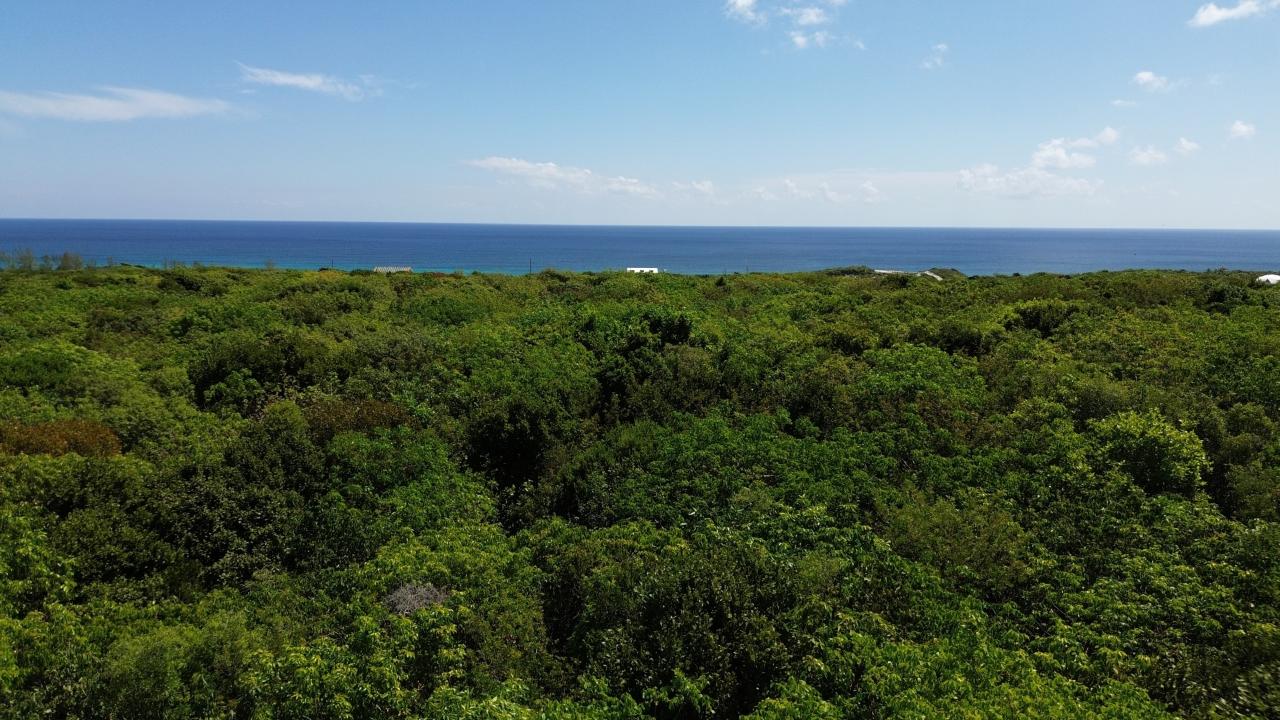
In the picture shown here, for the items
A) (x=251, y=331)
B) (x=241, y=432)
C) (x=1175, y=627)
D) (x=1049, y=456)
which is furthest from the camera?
(x=251, y=331)

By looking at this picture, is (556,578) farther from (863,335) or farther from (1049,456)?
(863,335)

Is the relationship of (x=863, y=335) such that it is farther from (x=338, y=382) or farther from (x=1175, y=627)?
(x=338, y=382)

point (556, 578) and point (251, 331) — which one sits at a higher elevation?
point (251, 331)

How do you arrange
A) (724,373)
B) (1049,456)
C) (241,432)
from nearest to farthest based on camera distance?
(1049,456) → (241,432) → (724,373)

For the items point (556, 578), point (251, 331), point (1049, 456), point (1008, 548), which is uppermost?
point (251, 331)

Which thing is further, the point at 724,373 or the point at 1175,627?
the point at 724,373

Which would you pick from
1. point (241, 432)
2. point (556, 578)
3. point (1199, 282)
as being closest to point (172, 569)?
point (241, 432)

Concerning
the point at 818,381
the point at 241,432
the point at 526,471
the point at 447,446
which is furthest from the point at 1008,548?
the point at 241,432
